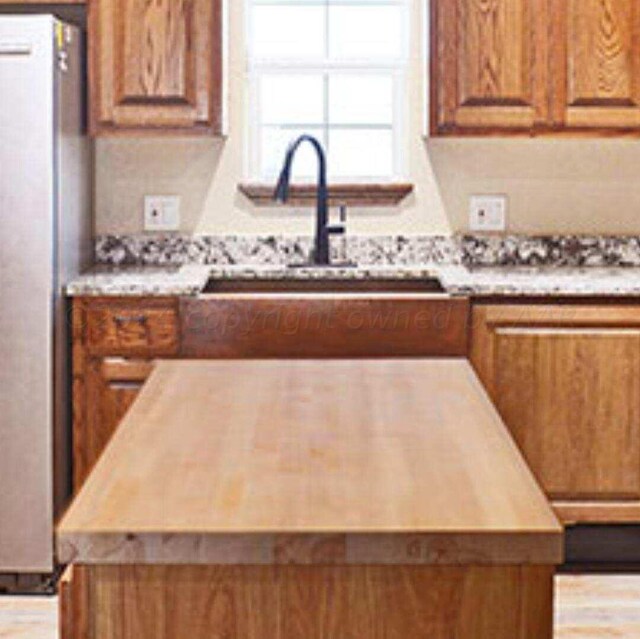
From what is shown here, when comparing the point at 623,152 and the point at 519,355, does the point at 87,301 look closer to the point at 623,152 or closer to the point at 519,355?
the point at 519,355

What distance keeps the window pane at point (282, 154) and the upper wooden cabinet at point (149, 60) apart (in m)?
0.45

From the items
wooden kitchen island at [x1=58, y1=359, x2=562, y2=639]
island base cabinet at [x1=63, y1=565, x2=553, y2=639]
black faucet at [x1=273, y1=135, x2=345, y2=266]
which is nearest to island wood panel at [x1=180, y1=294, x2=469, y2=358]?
black faucet at [x1=273, y1=135, x2=345, y2=266]

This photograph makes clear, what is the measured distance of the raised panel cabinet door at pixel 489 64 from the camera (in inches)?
162

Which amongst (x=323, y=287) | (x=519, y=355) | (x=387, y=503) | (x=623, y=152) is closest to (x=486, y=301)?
(x=519, y=355)

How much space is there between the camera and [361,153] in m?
4.58

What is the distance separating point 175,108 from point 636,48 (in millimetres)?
1333

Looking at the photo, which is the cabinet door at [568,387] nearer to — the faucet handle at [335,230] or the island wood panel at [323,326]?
the island wood panel at [323,326]

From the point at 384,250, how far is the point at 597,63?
0.89 meters

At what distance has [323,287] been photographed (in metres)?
4.25

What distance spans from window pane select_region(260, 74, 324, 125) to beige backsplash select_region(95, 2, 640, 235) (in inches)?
4.0

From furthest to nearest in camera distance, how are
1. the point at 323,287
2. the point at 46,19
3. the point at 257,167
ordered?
the point at 257,167 < the point at 323,287 < the point at 46,19

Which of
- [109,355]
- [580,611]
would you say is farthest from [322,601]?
[109,355]

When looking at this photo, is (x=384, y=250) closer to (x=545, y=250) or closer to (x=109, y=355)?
(x=545, y=250)

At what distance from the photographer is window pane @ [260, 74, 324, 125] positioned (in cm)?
455
